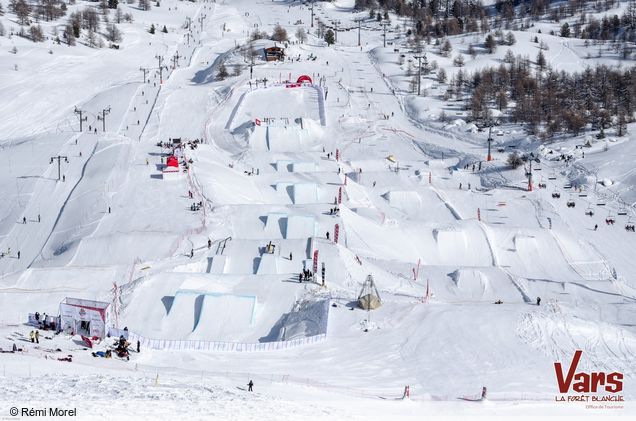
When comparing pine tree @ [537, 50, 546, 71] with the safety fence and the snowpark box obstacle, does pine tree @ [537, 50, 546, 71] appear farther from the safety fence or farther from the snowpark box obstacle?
the snowpark box obstacle

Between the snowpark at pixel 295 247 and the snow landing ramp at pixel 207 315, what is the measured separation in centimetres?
8

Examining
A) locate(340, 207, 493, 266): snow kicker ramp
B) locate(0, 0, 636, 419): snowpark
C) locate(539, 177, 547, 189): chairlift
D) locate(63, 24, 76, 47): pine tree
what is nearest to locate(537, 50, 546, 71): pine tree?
A: locate(0, 0, 636, 419): snowpark

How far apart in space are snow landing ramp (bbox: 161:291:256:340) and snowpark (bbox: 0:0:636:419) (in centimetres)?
8

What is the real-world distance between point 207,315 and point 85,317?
16.5 ft

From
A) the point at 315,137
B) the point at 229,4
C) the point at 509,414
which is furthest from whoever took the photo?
the point at 229,4

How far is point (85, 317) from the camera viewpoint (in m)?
24.3

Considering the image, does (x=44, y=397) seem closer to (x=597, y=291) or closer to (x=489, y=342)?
(x=489, y=342)

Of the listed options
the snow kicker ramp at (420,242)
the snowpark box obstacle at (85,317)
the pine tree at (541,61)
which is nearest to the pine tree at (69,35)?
the pine tree at (541,61)

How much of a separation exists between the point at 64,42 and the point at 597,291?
223 ft

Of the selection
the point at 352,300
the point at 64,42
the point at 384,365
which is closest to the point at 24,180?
the point at 352,300

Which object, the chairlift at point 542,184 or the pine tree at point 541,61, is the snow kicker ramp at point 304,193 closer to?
the chairlift at point 542,184

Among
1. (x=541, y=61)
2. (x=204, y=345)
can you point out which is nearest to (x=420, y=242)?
(x=204, y=345)

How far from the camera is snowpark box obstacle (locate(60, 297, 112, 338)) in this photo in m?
24.1

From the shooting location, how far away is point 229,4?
12350 centimetres
